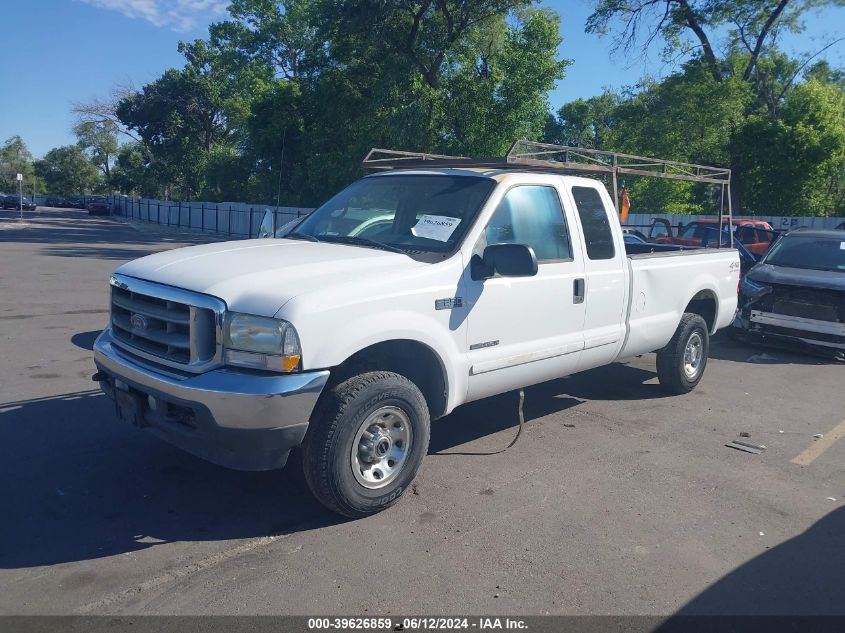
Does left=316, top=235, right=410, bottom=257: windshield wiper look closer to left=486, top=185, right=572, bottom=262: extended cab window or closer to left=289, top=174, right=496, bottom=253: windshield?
left=289, top=174, right=496, bottom=253: windshield

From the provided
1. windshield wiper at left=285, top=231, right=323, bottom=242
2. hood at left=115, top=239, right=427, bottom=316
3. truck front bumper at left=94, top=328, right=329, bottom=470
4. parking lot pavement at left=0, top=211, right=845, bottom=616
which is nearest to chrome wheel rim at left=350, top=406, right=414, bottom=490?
parking lot pavement at left=0, top=211, right=845, bottom=616

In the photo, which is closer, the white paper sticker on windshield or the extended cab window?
the white paper sticker on windshield

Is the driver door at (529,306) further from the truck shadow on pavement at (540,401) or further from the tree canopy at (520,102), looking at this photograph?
the tree canopy at (520,102)

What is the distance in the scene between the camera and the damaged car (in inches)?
354

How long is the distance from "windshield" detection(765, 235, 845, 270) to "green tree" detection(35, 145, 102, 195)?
110483 millimetres

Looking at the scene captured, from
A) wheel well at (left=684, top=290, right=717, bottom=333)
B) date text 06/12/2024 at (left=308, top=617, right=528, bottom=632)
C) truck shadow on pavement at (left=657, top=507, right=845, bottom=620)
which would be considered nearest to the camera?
date text 06/12/2024 at (left=308, top=617, right=528, bottom=632)

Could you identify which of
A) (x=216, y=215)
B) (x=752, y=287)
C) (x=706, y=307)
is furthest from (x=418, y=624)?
(x=216, y=215)

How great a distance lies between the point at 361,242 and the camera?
192 inches

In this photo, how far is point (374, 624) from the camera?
125 inches

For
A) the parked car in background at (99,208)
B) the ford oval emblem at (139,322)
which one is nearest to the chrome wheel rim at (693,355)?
the ford oval emblem at (139,322)

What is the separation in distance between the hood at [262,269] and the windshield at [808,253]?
7.50 metres

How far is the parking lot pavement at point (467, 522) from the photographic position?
11.2ft

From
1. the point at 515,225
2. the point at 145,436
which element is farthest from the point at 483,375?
the point at 145,436

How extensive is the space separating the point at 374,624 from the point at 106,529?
1749mm
